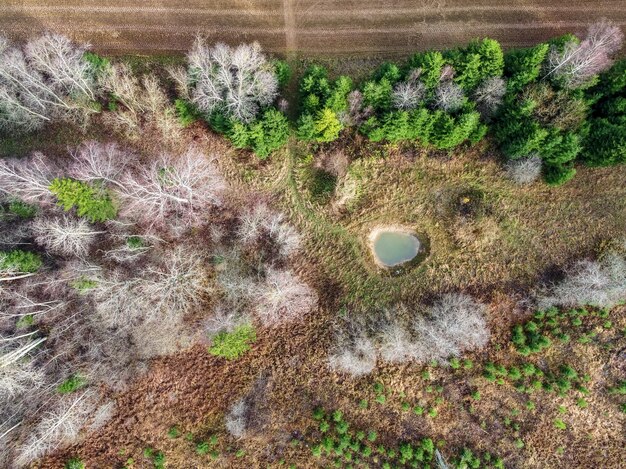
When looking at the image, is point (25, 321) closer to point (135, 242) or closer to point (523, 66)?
point (135, 242)

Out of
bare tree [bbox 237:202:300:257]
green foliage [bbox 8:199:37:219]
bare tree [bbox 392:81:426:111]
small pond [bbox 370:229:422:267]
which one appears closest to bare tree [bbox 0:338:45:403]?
green foliage [bbox 8:199:37:219]

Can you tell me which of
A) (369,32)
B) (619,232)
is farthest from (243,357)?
(619,232)

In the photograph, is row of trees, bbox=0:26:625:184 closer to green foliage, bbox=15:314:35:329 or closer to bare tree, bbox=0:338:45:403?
green foliage, bbox=15:314:35:329

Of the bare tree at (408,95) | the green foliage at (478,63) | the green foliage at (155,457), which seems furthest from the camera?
the green foliage at (155,457)

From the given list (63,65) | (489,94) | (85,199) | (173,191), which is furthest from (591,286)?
(63,65)

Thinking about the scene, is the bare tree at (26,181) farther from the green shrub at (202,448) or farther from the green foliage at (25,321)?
the green shrub at (202,448)

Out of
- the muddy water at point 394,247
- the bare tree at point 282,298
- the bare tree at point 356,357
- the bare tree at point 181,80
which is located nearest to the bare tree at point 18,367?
the bare tree at point 282,298
